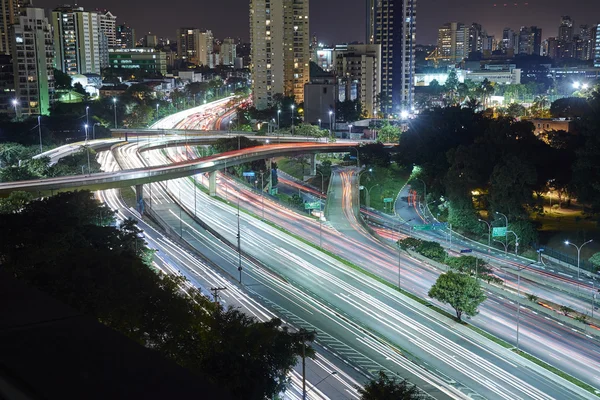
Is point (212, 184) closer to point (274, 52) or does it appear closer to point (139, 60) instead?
point (274, 52)

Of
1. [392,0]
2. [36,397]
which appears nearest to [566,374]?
[36,397]

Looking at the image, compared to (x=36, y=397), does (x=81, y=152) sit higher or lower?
lower

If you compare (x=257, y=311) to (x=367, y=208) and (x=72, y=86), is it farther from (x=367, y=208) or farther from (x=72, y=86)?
(x=72, y=86)

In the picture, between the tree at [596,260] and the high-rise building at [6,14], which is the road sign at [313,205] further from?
the high-rise building at [6,14]

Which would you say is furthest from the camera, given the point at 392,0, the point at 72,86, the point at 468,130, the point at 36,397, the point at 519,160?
the point at 392,0

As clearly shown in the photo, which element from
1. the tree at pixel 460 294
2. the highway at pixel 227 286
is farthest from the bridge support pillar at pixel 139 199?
the tree at pixel 460 294

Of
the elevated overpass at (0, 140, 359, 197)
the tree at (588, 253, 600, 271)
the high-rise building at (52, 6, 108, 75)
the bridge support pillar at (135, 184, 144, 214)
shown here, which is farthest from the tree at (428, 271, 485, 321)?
the high-rise building at (52, 6, 108, 75)

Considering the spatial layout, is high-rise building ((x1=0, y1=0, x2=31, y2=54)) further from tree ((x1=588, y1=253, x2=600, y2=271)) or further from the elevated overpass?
tree ((x1=588, y1=253, x2=600, y2=271))

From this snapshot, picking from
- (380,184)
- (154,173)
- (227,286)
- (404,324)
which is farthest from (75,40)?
(404,324)
